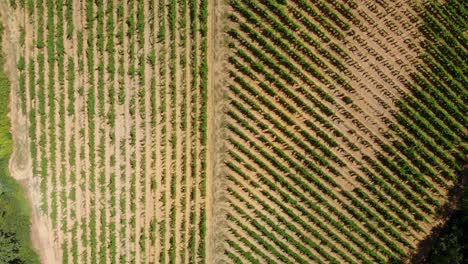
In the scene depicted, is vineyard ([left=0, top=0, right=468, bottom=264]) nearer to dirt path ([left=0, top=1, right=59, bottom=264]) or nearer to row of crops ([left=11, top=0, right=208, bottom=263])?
row of crops ([left=11, top=0, right=208, bottom=263])

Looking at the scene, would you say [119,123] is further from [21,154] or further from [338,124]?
[338,124]

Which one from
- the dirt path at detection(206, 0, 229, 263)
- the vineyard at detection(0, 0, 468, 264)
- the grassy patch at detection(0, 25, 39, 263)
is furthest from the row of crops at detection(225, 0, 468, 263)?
the grassy patch at detection(0, 25, 39, 263)

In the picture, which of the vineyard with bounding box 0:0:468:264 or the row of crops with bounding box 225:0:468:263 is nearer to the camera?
the vineyard with bounding box 0:0:468:264

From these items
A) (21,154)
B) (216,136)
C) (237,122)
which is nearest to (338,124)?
(237,122)

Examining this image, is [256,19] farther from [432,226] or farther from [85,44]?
[432,226]

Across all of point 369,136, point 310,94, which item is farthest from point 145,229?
point 369,136

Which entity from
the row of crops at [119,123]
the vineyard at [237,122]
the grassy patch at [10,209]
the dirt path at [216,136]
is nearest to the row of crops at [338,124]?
the vineyard at [237,122]

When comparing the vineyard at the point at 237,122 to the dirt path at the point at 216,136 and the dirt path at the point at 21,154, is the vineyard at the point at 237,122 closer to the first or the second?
the dirt path at the point at 216,136

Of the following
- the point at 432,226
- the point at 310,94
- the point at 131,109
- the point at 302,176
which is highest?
the point at 310,94
